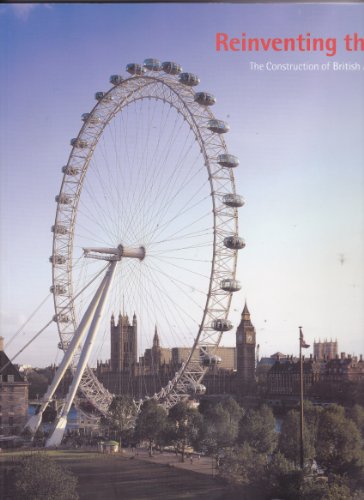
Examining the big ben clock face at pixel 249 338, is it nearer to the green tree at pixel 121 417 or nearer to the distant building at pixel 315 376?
the distant building at pixel 315 376

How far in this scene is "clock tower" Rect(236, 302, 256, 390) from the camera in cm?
9061

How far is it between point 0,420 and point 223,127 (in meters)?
19.8

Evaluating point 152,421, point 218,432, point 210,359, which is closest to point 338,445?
point 210,359

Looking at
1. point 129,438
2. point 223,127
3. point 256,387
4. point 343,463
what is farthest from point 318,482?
point 256,387

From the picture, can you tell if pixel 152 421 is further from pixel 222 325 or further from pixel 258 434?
pixel 222 325

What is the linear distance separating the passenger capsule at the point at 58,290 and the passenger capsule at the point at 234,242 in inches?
421

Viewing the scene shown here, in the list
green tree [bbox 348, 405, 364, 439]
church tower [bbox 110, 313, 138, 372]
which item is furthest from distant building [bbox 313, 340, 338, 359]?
green tree [bbox 348, 405, 364, 439]

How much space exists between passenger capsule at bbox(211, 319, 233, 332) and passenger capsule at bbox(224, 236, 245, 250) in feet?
10.3

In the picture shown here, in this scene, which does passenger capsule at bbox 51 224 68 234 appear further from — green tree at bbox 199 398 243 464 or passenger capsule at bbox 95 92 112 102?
green tree at bbox 199 398 243 464

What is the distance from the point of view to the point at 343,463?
94.5 ft

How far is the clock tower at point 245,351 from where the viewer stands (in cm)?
9061

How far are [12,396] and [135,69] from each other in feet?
62.8

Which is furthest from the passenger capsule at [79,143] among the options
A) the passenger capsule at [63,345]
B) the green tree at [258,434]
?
the green tree at [258,434]

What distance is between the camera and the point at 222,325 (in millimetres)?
31469
